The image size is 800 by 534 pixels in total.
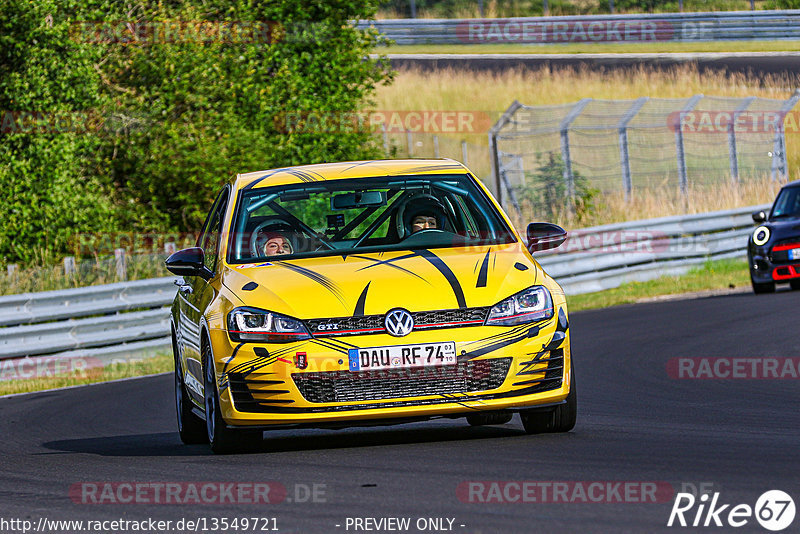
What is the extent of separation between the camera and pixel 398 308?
748 cm

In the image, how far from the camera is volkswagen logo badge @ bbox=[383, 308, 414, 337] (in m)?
7.43

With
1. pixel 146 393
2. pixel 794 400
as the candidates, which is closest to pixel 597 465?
pixel 794 400

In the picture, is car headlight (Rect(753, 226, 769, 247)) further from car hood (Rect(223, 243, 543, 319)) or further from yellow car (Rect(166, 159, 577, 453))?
car hood (Rect(223, 243, 543, 319))

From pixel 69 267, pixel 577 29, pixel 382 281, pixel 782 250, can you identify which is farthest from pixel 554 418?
pixel 577 29

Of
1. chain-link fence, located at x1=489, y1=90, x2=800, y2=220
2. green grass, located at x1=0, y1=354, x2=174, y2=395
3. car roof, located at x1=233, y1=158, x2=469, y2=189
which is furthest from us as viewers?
chain-link fence, located at x1=489, y1=90, x2=800, y2=220

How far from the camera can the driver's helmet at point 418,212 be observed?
29.0 ft

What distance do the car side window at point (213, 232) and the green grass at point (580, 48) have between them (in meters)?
38.7

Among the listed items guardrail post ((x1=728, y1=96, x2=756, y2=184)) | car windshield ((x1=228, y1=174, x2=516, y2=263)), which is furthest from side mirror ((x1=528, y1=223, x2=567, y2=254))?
guardrail post ((x1=728, y1=96, x2=756, y2=184))

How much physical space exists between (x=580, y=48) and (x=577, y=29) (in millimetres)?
1619

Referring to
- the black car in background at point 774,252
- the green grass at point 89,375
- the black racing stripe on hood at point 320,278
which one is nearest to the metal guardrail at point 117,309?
the green grass at point 89,375

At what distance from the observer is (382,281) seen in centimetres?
765

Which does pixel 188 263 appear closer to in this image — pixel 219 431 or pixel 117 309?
pixel 219 431

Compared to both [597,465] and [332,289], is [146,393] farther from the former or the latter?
[597,465]

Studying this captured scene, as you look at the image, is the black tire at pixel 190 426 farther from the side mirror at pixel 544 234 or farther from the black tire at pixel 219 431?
the side mirror at pixel 544 234
